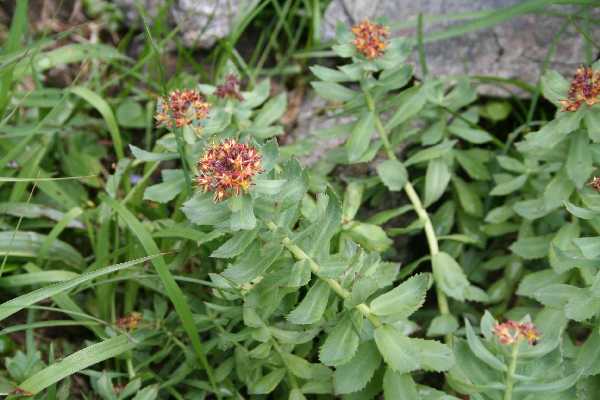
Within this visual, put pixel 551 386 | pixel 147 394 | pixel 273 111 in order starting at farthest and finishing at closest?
1. pixel 273 111
2. pixel 147 394
3. pixel 551 386

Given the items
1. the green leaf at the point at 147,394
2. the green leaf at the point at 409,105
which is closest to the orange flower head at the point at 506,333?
the green leaf at the point at 147,394

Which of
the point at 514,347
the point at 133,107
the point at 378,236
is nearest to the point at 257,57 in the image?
the point at 133,107

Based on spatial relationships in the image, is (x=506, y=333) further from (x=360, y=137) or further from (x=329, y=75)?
(x=329, y=75)

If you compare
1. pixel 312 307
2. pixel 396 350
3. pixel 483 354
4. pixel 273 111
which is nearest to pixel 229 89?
pixel 273 111

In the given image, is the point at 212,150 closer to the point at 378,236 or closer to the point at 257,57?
the point at 378,236

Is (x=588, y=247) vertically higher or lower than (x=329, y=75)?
lower

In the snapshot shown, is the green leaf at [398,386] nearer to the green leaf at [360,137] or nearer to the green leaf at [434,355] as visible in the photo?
the green leaf at [434,355]

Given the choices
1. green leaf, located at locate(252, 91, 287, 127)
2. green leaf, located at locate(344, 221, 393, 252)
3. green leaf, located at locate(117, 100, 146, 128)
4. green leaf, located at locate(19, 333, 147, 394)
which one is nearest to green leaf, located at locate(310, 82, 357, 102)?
green leaf, located at locate(252, 91, 287, 127)
